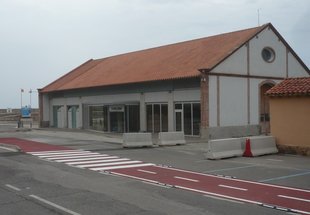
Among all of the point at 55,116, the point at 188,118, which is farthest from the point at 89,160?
the point at 55,116

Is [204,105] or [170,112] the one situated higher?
[204,105]

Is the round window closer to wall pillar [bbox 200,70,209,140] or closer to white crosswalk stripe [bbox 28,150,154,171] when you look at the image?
wall pillar [bbox 200,70,209,140]

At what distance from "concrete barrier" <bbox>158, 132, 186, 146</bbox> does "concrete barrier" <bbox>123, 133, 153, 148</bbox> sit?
681mm

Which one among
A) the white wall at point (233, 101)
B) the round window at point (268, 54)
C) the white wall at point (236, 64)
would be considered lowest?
the white wall at point (233, 101)

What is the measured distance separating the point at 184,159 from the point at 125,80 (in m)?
18.7

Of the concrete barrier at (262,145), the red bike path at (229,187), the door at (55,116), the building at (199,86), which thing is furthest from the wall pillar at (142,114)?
the red bike path at (229,187)

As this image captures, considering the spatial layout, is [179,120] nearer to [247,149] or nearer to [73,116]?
[247,149]

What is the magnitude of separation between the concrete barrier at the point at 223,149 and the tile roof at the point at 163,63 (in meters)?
11.1

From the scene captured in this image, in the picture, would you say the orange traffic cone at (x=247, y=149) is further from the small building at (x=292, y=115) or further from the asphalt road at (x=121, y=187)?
the small building at (x=292, y=115)

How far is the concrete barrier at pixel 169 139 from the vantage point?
25438 millimetres

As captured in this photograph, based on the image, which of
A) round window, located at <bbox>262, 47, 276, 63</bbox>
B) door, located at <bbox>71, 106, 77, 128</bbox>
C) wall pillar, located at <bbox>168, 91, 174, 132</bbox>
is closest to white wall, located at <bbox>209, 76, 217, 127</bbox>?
wall pillar, located at <bbox>168, 91, 174, 132</bbox>

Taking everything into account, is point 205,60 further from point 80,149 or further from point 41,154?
point 41,154

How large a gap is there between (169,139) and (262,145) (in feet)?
21.7

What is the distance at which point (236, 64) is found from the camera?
32.4m
